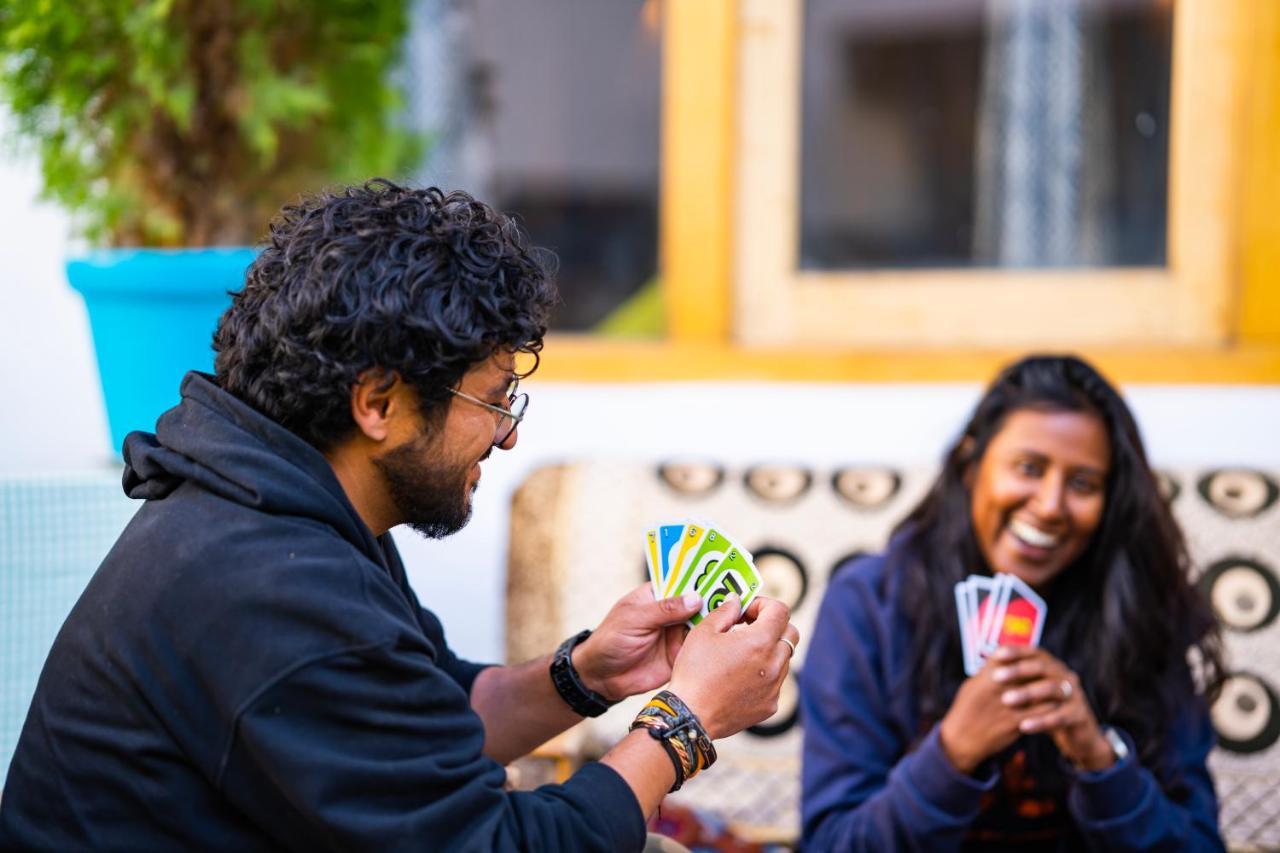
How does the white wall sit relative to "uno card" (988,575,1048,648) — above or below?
above

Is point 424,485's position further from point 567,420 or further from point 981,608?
point 567,420

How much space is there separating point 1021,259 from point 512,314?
2.64 meters

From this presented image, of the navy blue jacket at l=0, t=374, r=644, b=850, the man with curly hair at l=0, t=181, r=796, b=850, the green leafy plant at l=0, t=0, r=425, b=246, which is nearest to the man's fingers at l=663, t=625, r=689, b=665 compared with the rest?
the man with curly hair at l=0, t=181, r=796, b=850

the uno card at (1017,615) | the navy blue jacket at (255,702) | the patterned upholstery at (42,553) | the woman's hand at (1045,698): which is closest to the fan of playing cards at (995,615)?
the uno card at (1017,615)

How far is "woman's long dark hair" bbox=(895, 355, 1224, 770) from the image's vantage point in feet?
8.31

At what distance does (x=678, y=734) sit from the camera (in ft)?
5.39

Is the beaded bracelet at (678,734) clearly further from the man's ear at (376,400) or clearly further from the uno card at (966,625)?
the uno card at (966,625)

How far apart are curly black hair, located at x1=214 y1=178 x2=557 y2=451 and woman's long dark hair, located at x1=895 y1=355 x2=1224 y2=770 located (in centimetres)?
123

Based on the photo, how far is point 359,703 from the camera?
55.9 inches

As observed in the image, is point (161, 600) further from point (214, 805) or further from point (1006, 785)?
point (1006, 785)

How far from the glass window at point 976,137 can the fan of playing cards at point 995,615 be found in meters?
1.71

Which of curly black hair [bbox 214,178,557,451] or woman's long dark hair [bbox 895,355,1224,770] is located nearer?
curly black hair [bbox 214,178,557,451]

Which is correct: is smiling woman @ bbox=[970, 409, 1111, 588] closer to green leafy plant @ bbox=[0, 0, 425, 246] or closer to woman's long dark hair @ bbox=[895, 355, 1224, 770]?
woman's long dark hair @ bbox=[895, 355, 1224, 770]

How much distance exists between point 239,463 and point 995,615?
57.9 inches
